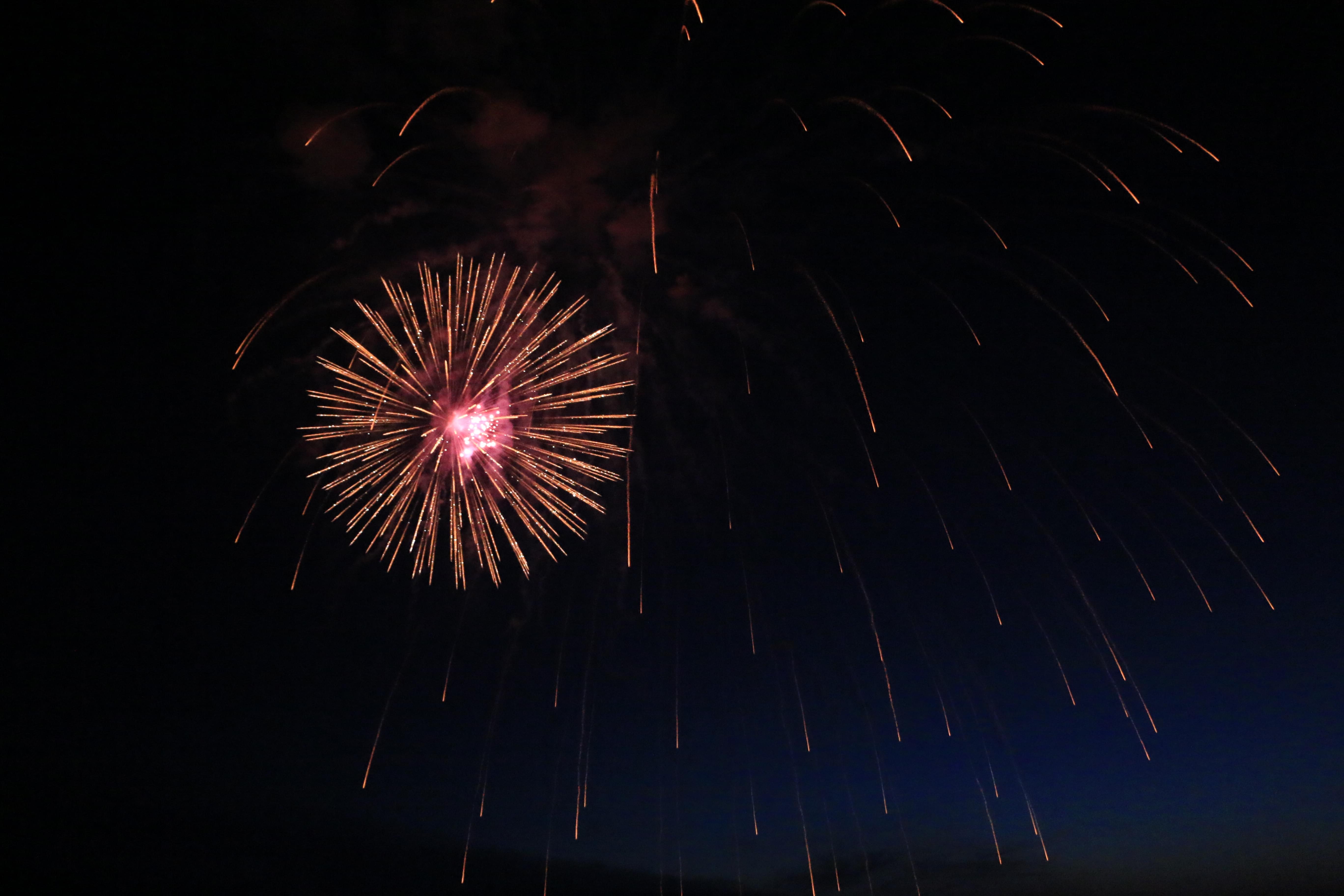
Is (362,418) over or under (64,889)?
over

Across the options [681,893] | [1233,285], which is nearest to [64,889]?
[681,893]

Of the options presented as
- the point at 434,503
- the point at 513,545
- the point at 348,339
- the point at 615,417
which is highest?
the point at 348,339

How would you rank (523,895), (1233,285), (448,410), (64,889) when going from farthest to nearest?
(523,895) < (64,889) < (448,410) < (1233,285)

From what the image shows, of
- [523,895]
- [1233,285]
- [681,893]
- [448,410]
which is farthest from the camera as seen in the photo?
[523,895]

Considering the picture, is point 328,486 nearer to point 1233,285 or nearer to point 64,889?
point 1233,285

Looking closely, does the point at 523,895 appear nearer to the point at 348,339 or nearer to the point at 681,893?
the point at 681,893

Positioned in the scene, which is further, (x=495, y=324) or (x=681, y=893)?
(x=681, y=893)

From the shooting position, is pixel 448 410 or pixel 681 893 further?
pixel 681 893

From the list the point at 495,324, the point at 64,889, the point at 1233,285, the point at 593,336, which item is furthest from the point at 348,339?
the point at 64,889

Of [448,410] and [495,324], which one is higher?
[495,324]
